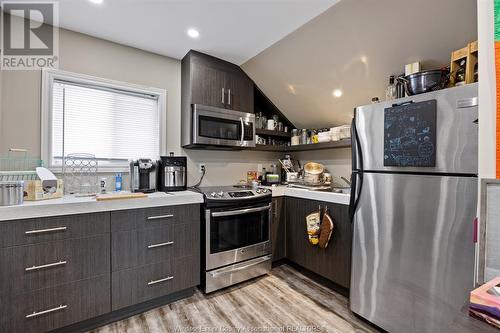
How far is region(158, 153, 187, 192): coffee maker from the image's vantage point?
7.43 feet

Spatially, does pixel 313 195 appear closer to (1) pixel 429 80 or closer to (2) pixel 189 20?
(1) pixel 429 80

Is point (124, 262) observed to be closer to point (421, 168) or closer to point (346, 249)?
point (346, 249)

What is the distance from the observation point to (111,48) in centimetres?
224

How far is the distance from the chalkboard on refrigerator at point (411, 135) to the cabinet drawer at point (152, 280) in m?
1.80

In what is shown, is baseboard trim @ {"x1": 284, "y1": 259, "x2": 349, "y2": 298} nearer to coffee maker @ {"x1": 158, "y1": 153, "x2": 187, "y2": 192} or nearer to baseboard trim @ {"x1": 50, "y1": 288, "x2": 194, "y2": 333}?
baseboard trim @ {"x1": 50, "y1": 288, "x2": 194, "y2": 333}

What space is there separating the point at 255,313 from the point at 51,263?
1.50 meters

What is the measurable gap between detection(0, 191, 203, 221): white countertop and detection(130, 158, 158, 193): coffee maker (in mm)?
397

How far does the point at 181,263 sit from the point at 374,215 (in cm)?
161

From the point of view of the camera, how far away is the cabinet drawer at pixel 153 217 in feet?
5.55

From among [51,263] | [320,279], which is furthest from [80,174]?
[320,279]

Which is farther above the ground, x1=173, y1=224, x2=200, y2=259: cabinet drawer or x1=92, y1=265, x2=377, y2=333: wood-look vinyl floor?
x1=173, y1=224, x2=200, y2=259: cabinet drawer

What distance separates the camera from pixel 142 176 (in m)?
2.16

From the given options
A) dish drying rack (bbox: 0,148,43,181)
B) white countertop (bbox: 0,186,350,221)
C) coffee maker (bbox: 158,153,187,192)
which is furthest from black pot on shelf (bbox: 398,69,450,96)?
dish drying rack (bbox: 0,148,43,181)

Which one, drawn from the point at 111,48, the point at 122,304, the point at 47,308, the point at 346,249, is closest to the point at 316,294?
the point at 346,249
